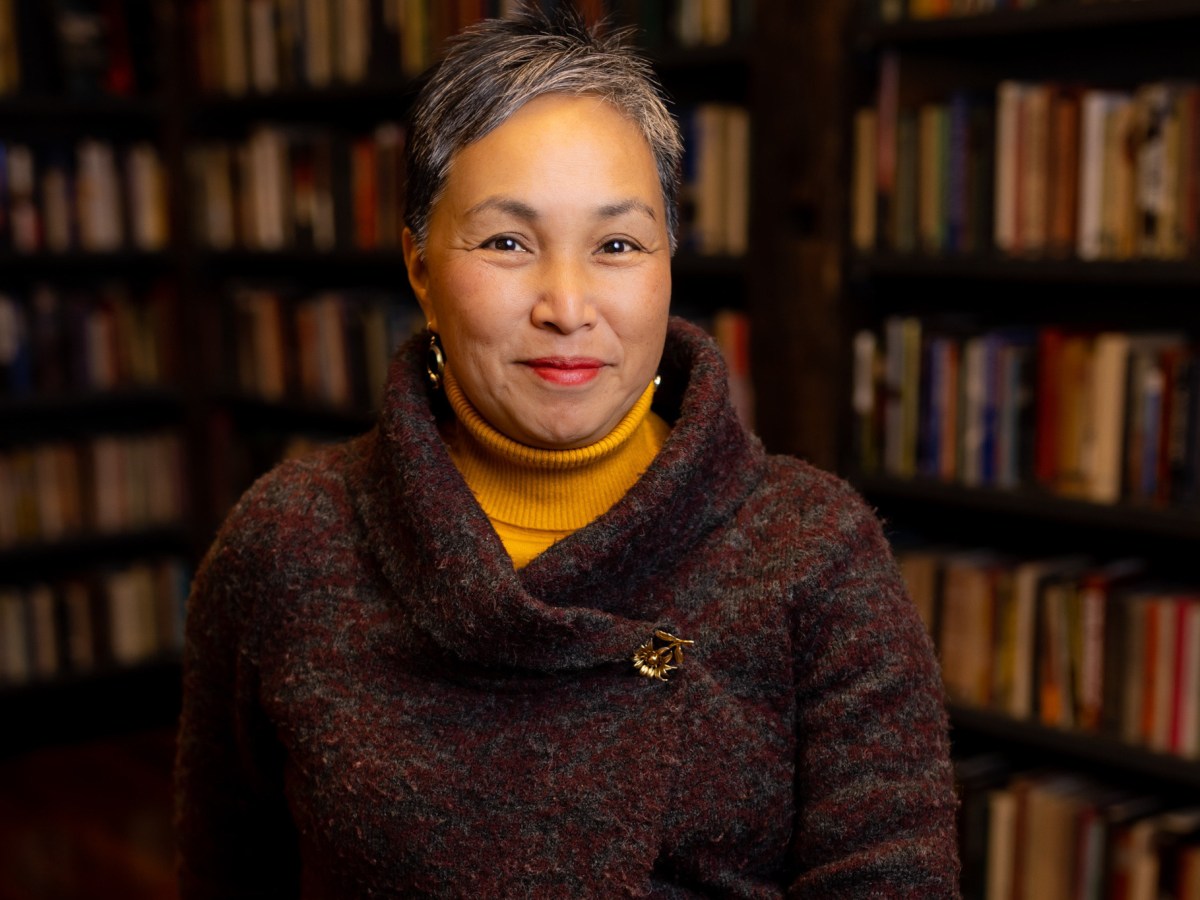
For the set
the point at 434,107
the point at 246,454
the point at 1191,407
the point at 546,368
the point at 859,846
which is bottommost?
the point at 246,454

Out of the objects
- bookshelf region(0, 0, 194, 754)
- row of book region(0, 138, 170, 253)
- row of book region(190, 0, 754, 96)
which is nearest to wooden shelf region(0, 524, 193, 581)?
bookshelf region(0, 0, 194, 754)

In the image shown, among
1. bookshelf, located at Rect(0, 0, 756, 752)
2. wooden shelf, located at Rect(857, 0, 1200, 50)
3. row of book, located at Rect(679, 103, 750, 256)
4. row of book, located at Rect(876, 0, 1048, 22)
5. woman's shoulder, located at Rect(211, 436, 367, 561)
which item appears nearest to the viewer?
woman's shoulder, located at Rect(211, 436, 367, 561)

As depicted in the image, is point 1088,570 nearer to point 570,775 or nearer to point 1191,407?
point 1191,407

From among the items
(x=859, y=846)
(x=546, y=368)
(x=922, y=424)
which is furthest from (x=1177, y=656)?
(x=546, y=368)

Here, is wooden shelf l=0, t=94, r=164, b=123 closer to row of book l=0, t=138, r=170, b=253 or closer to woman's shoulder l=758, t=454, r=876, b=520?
row of book l=0, t=138, r=170, b=253

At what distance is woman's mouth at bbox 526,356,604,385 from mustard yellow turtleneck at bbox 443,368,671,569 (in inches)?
2.8

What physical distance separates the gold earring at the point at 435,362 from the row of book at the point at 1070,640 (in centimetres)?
97

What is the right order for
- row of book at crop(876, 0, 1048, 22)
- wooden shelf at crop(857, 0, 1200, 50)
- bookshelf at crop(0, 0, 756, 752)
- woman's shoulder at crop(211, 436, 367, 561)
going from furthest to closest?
bookshelf at crop(0, 0, 756, 752) < row of book at crop(876, 0, 1048, 22) < wooden shelf at crop(857, 0, 1200, 50) < woman's shoulder at crop(211, 436, 367, 561)

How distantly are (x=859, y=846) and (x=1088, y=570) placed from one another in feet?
4.19

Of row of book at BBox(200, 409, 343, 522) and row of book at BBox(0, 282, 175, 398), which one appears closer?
row of book at BBox(0, 282, 175, 398)

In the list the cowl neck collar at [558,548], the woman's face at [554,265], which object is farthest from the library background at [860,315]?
the cowl neck collar at [558,548]

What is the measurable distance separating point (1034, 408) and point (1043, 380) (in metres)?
0.05

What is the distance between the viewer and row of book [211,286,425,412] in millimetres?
3111

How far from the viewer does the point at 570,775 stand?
999 mm
